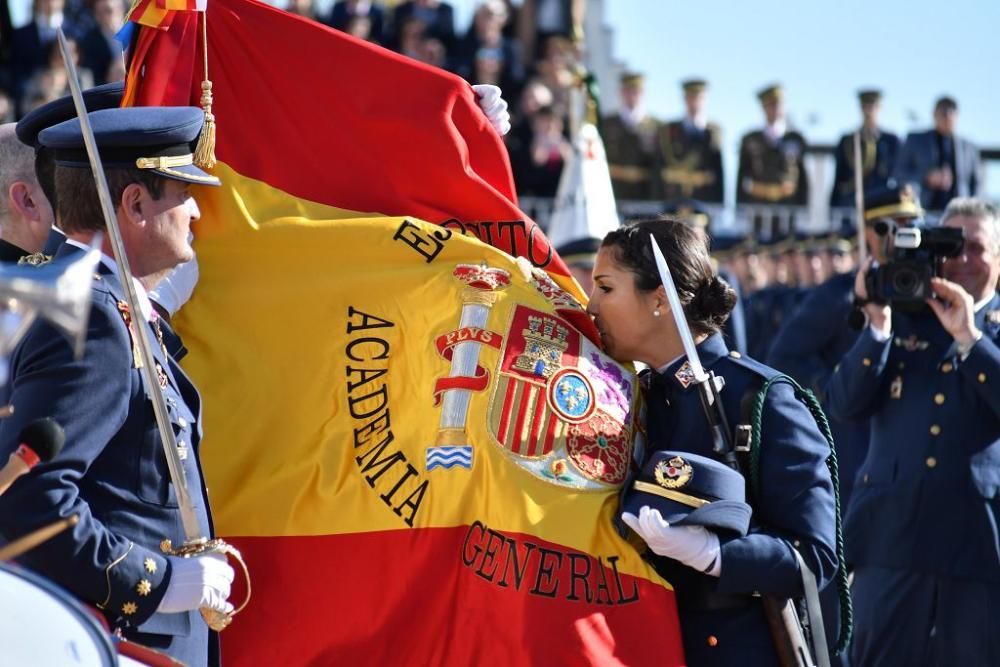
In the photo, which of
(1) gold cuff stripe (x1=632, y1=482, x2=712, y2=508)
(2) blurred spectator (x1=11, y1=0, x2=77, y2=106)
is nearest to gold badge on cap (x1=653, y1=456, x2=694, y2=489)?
(1) gold cuff stripe (x1=632, y1=482, x2=712, y2=508)

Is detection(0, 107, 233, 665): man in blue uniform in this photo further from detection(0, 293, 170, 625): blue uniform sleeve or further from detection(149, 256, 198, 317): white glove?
detection(149, 256, 198, 317): white glove

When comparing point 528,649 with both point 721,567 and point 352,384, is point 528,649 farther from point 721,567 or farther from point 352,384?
point 352,384

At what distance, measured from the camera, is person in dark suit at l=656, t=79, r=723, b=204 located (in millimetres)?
16203

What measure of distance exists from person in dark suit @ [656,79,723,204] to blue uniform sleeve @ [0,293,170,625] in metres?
13.6

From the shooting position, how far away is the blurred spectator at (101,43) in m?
11.7

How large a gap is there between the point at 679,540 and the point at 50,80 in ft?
30.5

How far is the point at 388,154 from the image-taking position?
4.06m

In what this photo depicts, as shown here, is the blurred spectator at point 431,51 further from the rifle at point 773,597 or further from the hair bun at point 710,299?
the rifle at point 773,597

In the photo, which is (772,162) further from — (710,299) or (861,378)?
(710,299)

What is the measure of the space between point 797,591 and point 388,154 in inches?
64.8

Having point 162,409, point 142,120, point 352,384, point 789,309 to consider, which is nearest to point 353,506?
point 352,384

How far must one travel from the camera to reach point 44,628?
2213 mm

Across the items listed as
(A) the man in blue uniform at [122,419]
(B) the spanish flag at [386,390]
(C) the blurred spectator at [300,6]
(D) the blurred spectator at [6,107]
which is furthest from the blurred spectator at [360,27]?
(A) the man in blue uniform at [122,419]

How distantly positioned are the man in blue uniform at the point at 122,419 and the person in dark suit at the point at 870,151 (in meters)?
12.6
